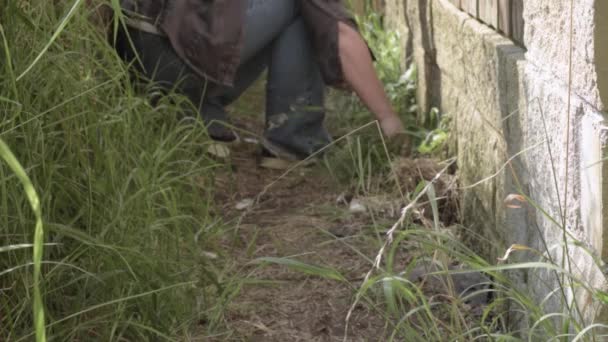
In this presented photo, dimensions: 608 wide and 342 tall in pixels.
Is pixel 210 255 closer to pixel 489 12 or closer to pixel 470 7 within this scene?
pixel 489 12

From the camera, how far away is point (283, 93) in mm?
4020

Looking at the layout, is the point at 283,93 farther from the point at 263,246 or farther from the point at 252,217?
the point at 263,246

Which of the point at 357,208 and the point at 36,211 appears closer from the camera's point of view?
the point at 36,211

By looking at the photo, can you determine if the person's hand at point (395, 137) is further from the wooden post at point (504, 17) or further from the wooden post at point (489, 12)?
the wooden post at point (504, 17)

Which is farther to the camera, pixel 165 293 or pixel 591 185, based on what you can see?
pixel 165 293

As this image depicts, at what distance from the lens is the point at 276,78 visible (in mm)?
4004

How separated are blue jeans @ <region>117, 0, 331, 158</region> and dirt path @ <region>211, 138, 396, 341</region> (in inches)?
6.6

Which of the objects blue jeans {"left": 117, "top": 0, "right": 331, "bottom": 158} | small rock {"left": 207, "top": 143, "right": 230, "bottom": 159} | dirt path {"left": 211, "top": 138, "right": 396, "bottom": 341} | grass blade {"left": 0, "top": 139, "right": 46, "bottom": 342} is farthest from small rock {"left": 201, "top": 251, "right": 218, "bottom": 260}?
grass blade {"left": 0, "top": 139, "right": 46, "bottom": 342}

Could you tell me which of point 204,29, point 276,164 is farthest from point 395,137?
point 204,29

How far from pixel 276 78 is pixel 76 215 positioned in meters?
1.91

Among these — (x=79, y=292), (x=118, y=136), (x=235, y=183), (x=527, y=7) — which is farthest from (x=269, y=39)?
(x=79, y=292)

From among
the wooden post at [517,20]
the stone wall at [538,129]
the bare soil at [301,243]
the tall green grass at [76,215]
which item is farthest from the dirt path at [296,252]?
the wooden post at [517,20]

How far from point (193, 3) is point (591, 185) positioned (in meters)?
2.10

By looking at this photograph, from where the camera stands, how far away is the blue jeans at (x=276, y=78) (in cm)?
378
